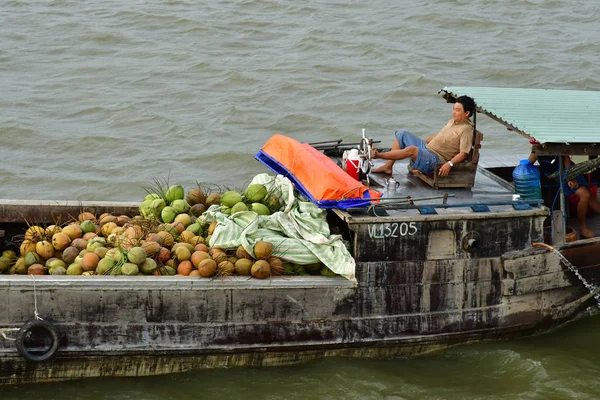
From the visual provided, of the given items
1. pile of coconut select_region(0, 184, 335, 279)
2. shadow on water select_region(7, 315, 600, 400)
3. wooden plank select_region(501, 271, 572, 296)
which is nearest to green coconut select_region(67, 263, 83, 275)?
pile of coconut select_region(0, 184, 335, 279)

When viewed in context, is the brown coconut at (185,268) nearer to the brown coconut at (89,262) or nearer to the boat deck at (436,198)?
the brown coconut at (89,262)

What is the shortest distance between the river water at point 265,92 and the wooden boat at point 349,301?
0.26 metres

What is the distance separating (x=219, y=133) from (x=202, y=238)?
23.8 ft

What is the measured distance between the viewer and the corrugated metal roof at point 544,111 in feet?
28.4

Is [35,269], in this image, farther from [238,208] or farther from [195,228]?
[238,208]

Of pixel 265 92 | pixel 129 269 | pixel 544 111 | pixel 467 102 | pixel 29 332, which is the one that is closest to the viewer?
pixel 29 332

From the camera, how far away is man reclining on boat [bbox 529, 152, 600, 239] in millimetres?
9477

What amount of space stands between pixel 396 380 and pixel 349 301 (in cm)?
93

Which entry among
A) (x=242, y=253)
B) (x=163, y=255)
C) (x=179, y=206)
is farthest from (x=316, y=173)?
(x=163, y=255)

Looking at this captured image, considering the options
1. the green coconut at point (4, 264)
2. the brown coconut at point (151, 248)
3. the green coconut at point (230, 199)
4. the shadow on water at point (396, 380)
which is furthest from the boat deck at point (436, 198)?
the green coconut at point (4, 264)

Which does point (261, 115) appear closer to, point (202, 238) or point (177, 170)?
point (177, 170)

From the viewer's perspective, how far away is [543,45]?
20.2m

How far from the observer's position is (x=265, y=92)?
17.4 meters

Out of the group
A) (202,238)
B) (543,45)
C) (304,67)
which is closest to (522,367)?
(202,238)
